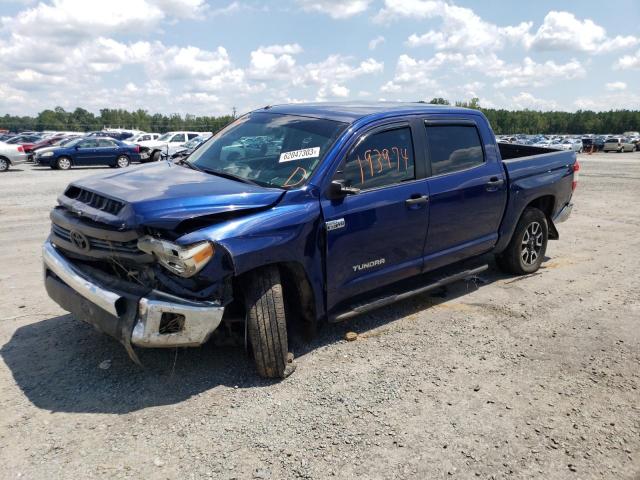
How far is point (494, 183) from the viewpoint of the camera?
5117mm

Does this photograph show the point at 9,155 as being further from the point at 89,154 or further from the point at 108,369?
the point at 108,369

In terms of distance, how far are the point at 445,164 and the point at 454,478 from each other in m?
2.88

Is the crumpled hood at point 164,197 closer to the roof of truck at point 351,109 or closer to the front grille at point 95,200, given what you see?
the front grille at point 95,200

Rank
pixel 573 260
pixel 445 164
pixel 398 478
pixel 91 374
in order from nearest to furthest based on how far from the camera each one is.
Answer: pixel 398 478, pixel 91 374, pixel 445 164, pixel 573 260

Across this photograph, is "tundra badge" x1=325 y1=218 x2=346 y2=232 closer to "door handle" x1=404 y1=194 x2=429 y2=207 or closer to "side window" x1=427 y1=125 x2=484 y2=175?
"door handle" x1=404 y1=194 x2=429 y2=207

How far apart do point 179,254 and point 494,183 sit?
3.39 meters

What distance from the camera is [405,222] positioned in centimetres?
425

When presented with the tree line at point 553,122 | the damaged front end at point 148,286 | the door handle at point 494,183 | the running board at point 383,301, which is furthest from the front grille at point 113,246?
the tree line at point 553,122

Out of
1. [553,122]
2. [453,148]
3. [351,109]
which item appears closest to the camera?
[351,109]

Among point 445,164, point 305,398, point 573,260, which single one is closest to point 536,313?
point 445,164

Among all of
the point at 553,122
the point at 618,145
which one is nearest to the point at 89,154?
the point at 618,145

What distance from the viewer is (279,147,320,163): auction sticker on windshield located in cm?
393

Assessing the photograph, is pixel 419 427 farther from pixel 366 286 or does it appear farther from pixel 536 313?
pixel 536 313

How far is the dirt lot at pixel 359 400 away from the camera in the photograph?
109 inches
